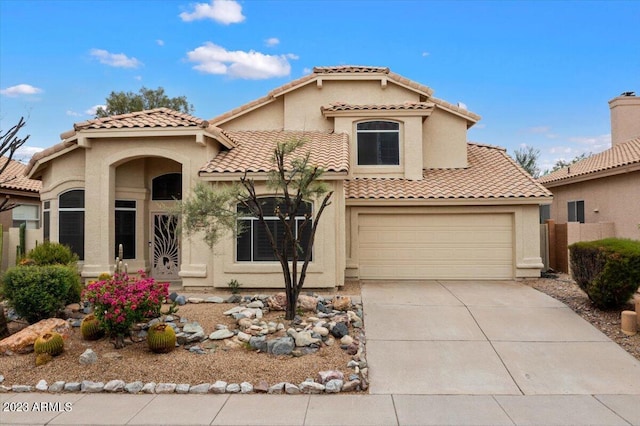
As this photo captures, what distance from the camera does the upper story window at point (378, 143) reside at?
1552 centimetres

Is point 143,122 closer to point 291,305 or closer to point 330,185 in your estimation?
point 330,185

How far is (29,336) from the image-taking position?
779 centimetres

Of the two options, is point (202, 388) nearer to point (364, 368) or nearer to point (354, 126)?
point (364, 368)

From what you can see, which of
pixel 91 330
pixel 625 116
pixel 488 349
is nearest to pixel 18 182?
Result: pixel 91 330

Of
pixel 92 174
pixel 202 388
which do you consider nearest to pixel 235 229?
pixel 202 388

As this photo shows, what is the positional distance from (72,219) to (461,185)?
11941 mm

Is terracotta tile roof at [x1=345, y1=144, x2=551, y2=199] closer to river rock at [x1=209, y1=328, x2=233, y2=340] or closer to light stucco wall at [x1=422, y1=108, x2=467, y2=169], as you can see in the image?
light stucco wall at [x1=422, y1=108, x2=467, y2=169]

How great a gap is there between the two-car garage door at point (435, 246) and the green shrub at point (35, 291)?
8.31 meters

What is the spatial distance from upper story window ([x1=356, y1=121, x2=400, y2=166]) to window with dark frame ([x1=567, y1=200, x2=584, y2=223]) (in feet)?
31.7

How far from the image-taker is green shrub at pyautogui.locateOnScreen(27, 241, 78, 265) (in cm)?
1132

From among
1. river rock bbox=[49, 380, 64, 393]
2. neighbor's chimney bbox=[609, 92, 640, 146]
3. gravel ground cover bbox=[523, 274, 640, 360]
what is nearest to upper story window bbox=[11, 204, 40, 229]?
river rock bbox=[49, 380, 64, 393]

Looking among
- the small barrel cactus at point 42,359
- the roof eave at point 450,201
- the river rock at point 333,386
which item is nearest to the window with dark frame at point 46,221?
the small barrel cactus at point 42,359

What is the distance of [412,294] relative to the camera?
1184 centimetres

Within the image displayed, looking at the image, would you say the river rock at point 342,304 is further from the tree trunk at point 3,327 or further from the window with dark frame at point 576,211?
the window with dark frame at point 576,211
